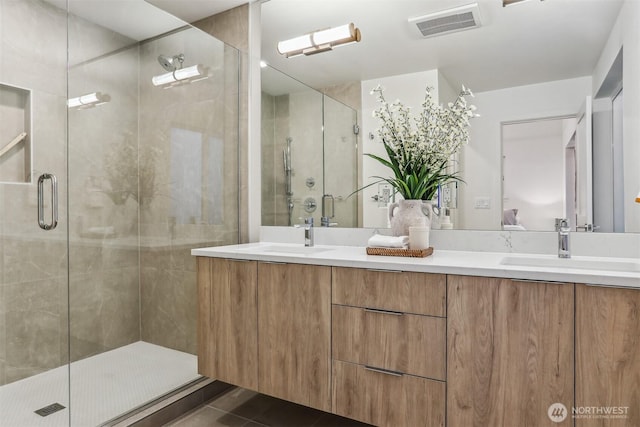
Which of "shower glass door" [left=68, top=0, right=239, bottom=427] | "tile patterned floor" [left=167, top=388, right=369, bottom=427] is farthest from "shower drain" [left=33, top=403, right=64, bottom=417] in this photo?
"tile patterned floor" [left=167, top=388, right=369, bottom=427]

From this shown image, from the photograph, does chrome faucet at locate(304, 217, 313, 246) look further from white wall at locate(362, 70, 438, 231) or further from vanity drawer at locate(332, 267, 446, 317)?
vanity drawer at locate(332, 267, 446, 317)

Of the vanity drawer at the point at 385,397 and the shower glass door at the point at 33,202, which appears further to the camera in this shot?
the shower glass door at the point at 33,202

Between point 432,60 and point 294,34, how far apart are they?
3.11 ft

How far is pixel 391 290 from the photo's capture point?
1.50 meters

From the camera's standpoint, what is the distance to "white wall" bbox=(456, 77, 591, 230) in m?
1.76

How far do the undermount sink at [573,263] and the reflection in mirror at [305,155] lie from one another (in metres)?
0.87

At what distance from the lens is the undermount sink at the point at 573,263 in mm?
1469

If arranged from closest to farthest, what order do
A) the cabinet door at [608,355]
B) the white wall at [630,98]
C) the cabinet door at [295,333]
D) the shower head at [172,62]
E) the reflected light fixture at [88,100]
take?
the cabinet door at [608,355] → the white wall at [630,98] → the cabinet door at [295,333] → the reflected light fixture at [88,100] → the shower head at [172,62]

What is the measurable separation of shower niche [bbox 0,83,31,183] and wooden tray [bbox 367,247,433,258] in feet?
6.45

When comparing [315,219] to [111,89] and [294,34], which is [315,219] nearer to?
[294,34]

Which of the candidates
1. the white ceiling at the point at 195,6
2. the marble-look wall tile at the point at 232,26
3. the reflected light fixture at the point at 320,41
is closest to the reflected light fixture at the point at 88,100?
the white ceiling at the point at 195,6

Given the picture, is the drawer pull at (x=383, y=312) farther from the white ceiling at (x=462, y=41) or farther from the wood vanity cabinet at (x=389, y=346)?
the white ceiling at (x=462, y=41)

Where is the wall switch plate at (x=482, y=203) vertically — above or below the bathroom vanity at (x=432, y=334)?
above

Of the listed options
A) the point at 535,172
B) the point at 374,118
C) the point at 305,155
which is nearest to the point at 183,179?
the point at 305,155
